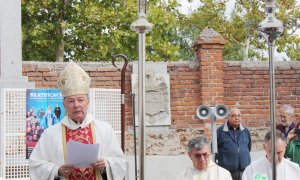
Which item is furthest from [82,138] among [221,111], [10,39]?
[10,39]

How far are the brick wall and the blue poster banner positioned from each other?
1.75 metres

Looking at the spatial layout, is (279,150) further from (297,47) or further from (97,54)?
(297,47)

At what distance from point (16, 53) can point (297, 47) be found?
14561 millimetres

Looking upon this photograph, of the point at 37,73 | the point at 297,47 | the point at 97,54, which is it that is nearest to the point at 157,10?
the point at 97,54

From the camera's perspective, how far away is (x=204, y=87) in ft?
33.5

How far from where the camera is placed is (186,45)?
40531 mm

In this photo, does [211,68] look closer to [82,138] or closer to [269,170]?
[269,170]

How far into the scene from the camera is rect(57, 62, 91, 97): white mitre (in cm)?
465

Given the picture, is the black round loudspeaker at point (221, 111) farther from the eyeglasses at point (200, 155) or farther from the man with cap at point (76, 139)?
the man with cap at point (76, 139)

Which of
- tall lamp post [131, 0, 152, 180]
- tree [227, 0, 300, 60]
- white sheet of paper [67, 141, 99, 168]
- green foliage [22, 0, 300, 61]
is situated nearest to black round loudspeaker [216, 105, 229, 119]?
white sheet of paper [67, 141, 99, 168]

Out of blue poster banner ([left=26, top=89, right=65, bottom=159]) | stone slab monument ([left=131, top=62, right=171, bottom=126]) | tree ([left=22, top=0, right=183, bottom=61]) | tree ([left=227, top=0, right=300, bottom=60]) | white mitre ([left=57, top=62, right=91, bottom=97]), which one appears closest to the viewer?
white mitre ([left=57, top=62, right=91, bottom=97])

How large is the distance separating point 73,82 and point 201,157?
128cm

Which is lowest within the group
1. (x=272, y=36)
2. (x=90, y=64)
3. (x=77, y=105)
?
(x=77, y=105)

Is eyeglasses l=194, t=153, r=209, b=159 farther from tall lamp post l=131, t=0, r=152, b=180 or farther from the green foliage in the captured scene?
the green foliage
